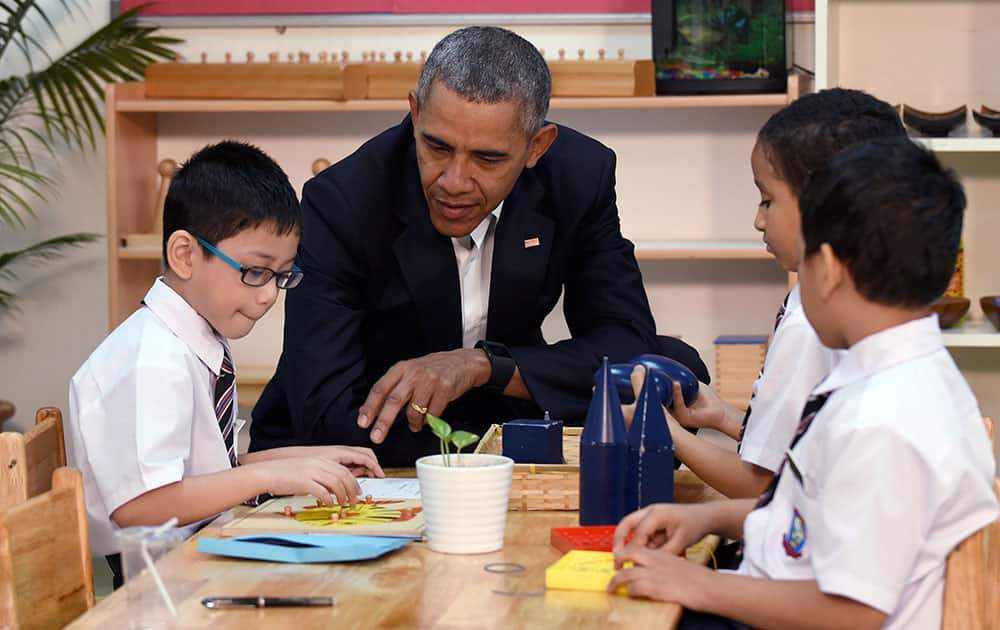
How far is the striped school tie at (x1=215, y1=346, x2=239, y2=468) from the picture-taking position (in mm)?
2021

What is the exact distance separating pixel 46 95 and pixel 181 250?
260 centimetres

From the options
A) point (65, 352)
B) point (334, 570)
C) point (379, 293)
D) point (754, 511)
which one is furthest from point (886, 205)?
point (65, 352)

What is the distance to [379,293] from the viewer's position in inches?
99.9

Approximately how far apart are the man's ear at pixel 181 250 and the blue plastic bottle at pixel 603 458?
73 centimetres

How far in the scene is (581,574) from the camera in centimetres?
140

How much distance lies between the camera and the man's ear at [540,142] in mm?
2420

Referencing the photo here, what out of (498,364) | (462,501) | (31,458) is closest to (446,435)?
(462,501)

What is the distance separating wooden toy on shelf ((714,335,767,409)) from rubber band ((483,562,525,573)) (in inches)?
98.8

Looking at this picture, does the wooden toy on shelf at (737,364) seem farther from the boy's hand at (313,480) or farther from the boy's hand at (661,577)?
the boy's hand at (661,577)

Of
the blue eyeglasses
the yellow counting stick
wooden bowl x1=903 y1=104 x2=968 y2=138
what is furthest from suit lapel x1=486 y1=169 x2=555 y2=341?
wooden bowl x1=903 y1=104 x2=968 y2=138

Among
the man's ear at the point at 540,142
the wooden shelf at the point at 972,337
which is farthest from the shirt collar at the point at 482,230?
the wooden shelf at the point at 972,337

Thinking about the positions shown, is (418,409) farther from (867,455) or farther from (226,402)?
(867,455)

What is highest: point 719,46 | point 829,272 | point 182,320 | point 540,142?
point 719,46

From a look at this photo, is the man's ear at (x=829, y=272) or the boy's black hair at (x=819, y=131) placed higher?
the boy's black hair at (x=819, y=131)
